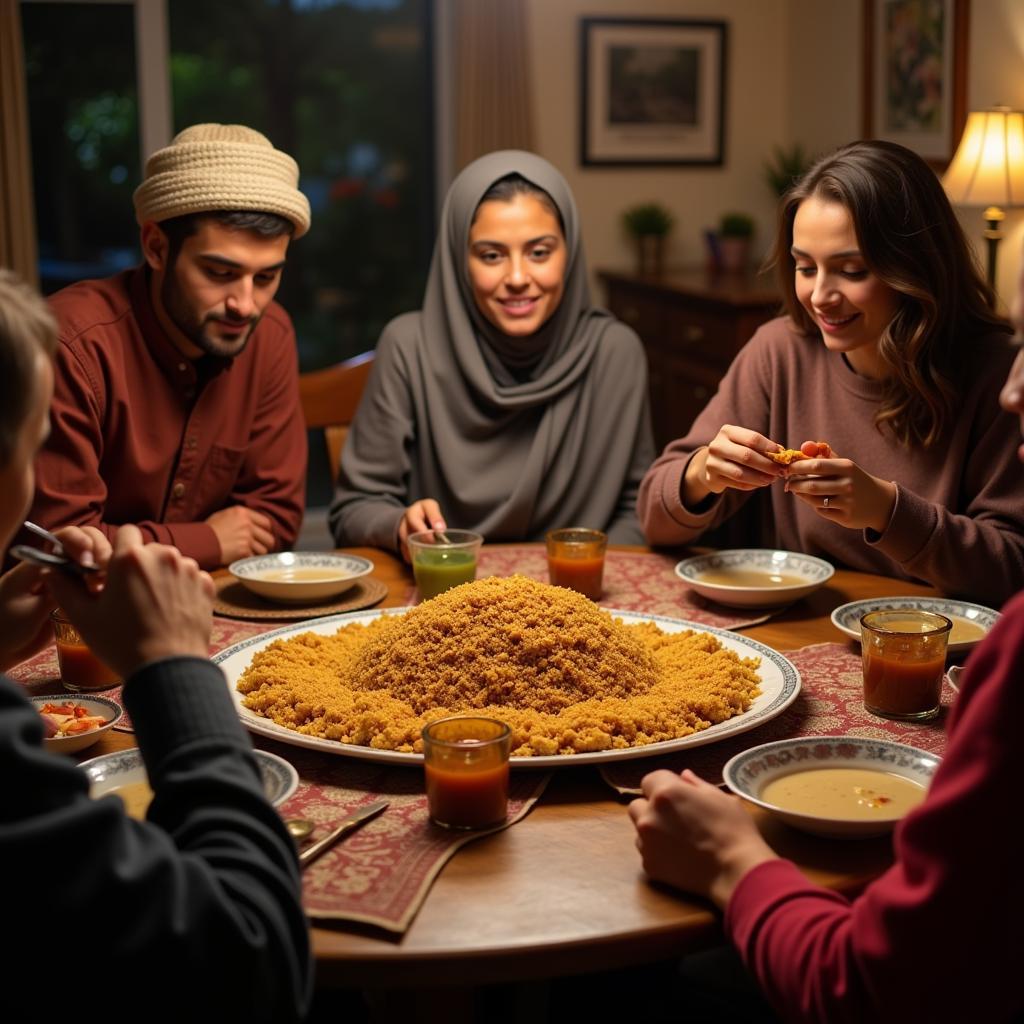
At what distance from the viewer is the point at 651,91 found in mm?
5816

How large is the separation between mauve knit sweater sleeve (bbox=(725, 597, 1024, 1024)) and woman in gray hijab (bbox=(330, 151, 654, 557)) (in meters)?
1.85

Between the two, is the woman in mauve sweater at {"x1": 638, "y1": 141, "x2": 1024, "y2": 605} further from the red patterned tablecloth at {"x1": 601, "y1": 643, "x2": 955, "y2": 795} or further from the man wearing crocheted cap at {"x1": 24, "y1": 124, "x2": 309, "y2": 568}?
the man wearing crocheted cap at {"x1": 24, "y1": 124, "x2": 309, "y2": 568}

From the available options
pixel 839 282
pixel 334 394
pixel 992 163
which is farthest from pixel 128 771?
pixel 992 163

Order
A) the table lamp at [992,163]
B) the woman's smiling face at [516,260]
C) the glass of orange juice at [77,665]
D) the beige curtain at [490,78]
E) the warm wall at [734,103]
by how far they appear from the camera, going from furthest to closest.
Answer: the warm wall at [734,103] → the beige curtain at [490,78] → the table lamp at [992,163] → the woman's smiling face at [516,260] → the glass of orange juice at [77,665]

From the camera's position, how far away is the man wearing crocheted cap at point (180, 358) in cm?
247

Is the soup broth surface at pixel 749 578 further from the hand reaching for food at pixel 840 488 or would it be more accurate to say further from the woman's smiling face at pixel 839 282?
the woman's smiling face at pixel 839 282

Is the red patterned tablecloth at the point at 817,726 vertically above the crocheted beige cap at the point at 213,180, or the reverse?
the crocheted beige cap at the point at 213,180

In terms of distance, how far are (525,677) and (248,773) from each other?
0.54 metres

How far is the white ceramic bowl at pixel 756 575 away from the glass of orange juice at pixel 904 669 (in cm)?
43

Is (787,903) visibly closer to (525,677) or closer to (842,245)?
(525,677)

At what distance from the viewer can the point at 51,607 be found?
4.91ft

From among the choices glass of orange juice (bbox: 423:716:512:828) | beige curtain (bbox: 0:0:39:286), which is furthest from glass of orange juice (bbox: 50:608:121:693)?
beige curtain (bbox: 0:0:39:286)

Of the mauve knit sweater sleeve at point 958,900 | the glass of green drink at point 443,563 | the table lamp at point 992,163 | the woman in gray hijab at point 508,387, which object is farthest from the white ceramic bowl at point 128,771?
the table lamp at point 992,163

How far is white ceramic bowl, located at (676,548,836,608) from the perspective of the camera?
2092 mm
